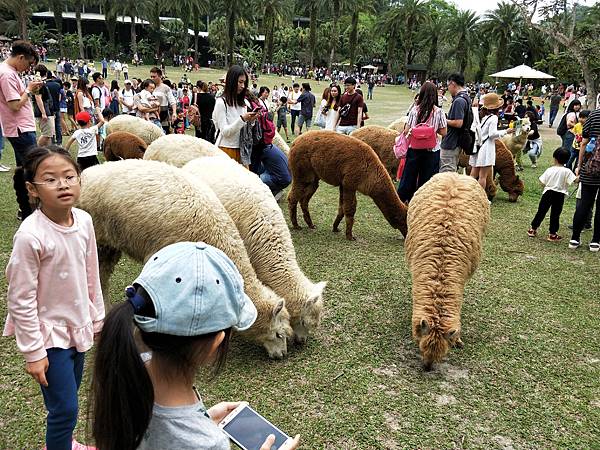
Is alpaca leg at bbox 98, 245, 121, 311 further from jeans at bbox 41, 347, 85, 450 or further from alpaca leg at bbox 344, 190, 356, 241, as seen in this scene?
alpaca leg at bbox 344, 190, 356, 241

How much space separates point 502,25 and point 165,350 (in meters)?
57.7

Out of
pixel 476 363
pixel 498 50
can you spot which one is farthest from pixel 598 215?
pixel 498 50

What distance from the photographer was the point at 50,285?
2.27m

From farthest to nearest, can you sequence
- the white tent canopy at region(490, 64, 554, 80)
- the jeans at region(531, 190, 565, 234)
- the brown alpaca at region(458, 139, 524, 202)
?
the white tent canopy at region(490, 64, 554, 80)
the brown alpaca at region(458, 139, 524, 202)
the jeans at region(531, 190, 565, 234)

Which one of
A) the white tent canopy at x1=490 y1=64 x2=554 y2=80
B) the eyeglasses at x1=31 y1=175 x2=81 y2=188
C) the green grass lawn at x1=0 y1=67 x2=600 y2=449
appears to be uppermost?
the white tent canopy at x1=490 y1=64 x2=554 y2=80

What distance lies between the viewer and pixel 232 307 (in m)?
1.39

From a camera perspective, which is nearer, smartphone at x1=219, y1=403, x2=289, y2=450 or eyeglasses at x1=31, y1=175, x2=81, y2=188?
smartphone at x1=219, y1=403, x2=289, y2=450

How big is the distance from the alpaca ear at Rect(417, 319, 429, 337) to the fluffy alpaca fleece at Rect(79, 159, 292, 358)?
1.08 metres

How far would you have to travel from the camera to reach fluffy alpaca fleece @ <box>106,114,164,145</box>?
10461mm

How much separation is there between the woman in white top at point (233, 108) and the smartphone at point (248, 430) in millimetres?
4638

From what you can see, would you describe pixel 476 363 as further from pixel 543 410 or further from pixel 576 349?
pixel 576 349

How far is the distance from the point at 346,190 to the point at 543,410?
4.19 m

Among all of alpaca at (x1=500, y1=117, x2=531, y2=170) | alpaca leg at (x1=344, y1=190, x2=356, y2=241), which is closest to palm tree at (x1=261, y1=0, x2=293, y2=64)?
alpaca at (x1=500, y1=117, x2=531, y2=170)

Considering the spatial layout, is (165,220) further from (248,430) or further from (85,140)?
(85,140)
